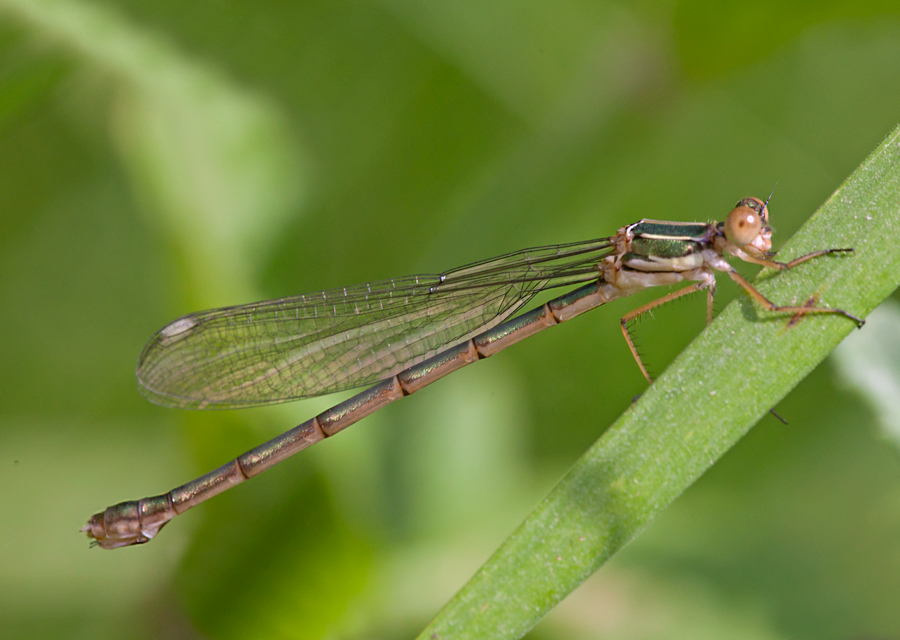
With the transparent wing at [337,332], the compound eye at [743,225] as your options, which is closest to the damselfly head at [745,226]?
the compound eye at [743,225]

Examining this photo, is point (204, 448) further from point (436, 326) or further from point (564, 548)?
point (564, 548)

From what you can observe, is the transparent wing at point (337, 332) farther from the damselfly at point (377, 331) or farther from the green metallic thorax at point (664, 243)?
the green metallic thorax at point (664, 243)

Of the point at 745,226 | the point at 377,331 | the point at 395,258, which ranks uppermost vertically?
the point at 395,258

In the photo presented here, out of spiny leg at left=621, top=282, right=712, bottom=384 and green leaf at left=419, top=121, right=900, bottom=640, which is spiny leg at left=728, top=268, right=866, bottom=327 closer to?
green leaf at left=419, top=121, right=900, bottom=640

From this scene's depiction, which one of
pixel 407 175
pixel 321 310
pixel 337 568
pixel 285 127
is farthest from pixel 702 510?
pixel 285 127

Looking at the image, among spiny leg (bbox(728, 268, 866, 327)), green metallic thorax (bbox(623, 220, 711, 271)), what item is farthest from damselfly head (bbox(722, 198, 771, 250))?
spiny leg (bbox(728, 268, 866, 327))

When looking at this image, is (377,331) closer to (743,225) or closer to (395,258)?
(395,258)

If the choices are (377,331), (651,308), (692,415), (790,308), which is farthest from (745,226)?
(377,331)
